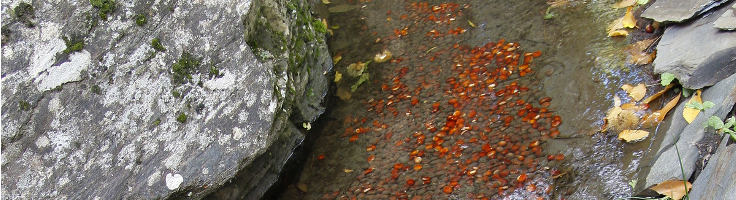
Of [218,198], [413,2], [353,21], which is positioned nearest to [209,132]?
[218,198]

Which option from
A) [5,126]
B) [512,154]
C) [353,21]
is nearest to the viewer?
[5,126]

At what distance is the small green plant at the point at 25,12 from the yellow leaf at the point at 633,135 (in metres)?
3.53

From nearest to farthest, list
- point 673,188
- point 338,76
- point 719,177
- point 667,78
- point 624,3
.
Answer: point 719,177 < point 673,188 < point 667,78 < point 624,3 < point 338,76

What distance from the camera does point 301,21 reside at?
4.56 metres

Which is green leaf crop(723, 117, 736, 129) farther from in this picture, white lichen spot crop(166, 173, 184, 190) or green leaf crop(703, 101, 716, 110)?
white lichen spot crop(166, 173, 184, 190)

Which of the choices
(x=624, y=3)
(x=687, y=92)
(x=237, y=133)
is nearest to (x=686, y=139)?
(x=687, y=92)

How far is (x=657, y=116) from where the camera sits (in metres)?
3.49

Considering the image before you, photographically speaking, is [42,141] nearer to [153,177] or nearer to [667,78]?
[153,177]

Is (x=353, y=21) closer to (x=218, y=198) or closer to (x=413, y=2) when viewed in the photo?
(x=413, y=2)

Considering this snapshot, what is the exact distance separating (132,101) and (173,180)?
1.73ft

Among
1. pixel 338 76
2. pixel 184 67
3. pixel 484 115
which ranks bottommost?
pixel 338 76

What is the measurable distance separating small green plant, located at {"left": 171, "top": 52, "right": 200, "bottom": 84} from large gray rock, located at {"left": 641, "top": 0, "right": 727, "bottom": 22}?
10.8ft

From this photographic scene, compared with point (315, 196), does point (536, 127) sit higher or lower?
higher

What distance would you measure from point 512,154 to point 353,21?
2.77m
